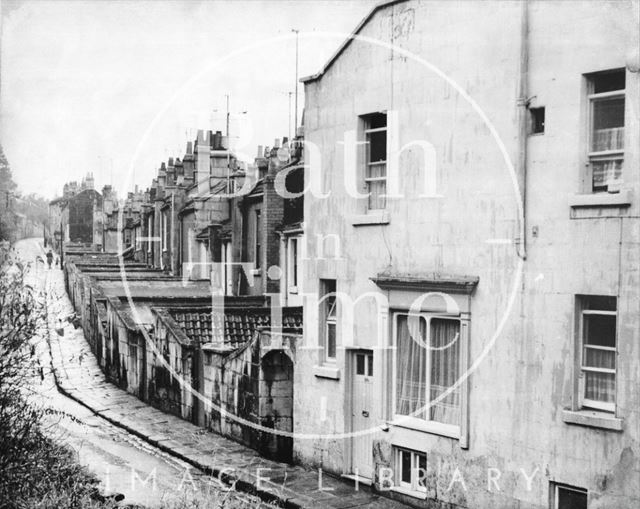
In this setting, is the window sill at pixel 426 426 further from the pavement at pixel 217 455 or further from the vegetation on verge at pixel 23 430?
the vegetation on verge at pixel 23 430

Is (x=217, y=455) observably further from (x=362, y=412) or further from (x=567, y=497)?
(x=567, y=497)

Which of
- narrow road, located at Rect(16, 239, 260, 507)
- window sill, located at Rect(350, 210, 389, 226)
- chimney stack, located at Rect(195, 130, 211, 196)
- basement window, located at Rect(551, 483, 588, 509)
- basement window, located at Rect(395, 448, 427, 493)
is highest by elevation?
chimney stack, located at Rect(195, 130, 211, 196)

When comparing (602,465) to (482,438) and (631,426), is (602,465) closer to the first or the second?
(631,426)

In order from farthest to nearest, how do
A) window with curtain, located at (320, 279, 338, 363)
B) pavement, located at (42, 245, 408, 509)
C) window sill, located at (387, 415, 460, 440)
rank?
window with curtain, located at (320, 279, 338, 363) → pavement, located at (42, 245, 408, 509) → window sill, located at (387, 415, 460, 440)

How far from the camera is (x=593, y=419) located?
12008 millimetres

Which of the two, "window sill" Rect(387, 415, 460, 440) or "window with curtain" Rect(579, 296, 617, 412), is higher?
"window with curtain" Rect(579, 296, 617, 412)

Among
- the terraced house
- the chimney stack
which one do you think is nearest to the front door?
the terraced house

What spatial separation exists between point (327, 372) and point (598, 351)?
251 inches

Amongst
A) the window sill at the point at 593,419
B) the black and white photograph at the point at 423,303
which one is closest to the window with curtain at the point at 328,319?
the black and white photograph at the point at 423,303

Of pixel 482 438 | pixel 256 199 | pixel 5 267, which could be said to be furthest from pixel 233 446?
pixel 256 199

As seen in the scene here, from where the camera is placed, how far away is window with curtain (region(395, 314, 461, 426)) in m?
14.5

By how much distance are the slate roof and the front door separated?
7.54 m

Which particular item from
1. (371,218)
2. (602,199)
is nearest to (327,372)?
(371,218)

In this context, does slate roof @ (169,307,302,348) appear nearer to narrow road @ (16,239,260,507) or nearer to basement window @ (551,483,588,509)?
narrow road @ (16,239,260,507)
